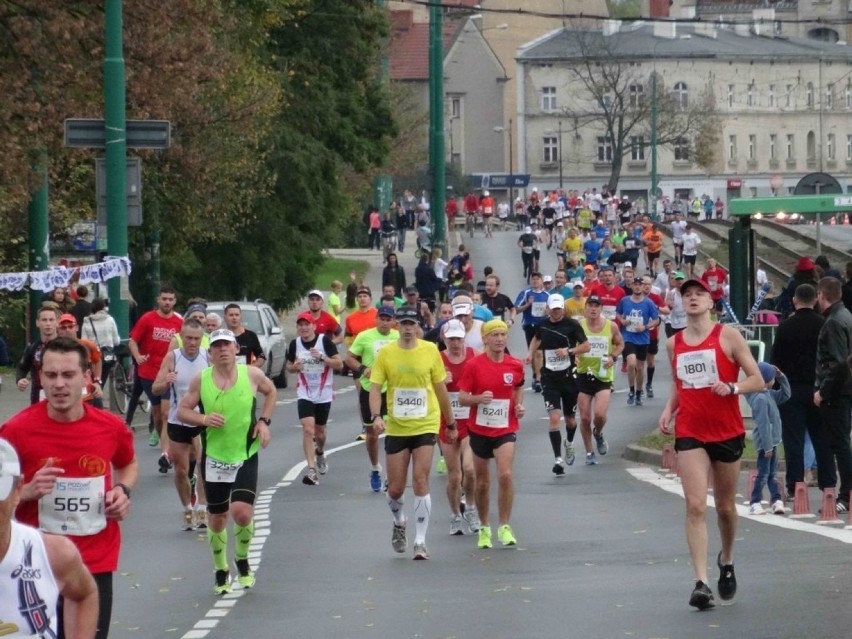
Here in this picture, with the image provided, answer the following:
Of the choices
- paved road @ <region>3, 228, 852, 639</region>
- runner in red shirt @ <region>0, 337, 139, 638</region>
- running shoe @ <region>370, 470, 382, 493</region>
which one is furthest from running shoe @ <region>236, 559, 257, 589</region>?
running shoe @ <region>370, 470, 382, 493</region>

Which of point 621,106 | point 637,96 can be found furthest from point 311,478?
point 637,96

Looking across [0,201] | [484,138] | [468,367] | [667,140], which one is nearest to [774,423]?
[468,367]

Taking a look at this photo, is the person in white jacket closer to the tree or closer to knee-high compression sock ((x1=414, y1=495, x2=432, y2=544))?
knee-high compression sock ((x1=414, y1=495, x2=432, y2=544))

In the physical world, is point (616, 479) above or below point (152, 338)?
below

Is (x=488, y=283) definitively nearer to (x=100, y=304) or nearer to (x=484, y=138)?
(x=100, y=304)

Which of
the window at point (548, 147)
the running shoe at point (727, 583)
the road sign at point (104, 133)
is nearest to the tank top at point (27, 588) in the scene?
the running shoe at point (727, 583)

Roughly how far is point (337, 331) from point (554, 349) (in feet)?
9.02

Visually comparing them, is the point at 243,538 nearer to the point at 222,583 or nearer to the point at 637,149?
the point at 222,583

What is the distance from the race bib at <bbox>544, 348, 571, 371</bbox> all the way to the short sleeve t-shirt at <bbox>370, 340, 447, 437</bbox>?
267 inches

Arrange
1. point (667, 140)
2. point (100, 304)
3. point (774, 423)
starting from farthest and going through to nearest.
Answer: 1. point (667, 140)
2. point (100, 304)
3. point (774, 423)

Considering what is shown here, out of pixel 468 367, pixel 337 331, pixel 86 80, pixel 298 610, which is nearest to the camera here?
pixel 298 610

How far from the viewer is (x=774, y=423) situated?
630 inches

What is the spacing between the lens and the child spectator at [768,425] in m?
15.7

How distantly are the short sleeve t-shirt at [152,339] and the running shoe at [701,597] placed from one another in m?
10.7
